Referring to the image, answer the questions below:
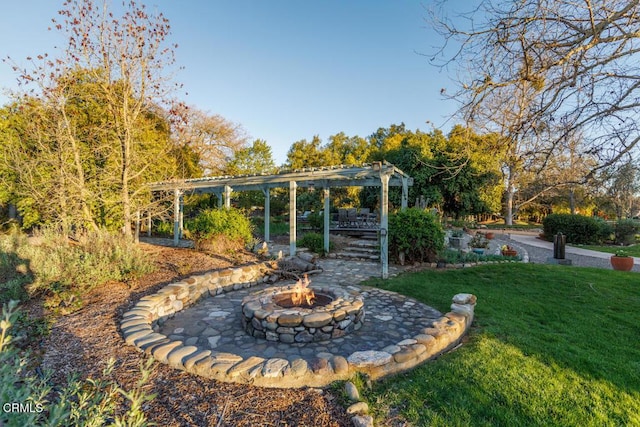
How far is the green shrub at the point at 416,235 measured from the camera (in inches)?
303

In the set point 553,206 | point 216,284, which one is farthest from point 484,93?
point 553,206

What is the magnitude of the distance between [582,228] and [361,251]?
11.8m

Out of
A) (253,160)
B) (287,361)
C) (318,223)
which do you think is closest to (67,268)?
(287,361)

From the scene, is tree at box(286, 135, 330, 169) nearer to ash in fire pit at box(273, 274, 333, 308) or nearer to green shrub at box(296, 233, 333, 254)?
green shrub at box(296, 233, 333, 254)

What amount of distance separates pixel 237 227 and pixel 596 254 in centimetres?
1235

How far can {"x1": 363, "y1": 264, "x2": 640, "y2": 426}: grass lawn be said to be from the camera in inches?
86.5

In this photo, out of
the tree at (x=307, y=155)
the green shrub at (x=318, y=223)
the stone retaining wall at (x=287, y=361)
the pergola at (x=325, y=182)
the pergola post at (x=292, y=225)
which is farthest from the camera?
the tree at (x=307, y=155)

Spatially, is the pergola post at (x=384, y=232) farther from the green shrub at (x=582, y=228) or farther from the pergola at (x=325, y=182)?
the green shrub at (x=582, y=228)

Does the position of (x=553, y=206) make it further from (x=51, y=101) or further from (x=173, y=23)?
(x=51, y=101)

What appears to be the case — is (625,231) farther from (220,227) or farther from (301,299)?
(220,227)

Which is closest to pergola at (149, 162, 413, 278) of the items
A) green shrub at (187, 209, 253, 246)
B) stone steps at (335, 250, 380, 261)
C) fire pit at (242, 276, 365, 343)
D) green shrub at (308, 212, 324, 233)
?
stone steps at (335, 250, 380, 261)

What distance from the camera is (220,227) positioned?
814cm

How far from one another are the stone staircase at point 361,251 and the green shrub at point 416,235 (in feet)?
2.96

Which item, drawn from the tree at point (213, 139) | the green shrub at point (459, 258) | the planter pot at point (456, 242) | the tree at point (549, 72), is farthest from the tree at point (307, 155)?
the tree at point (549, 72)
